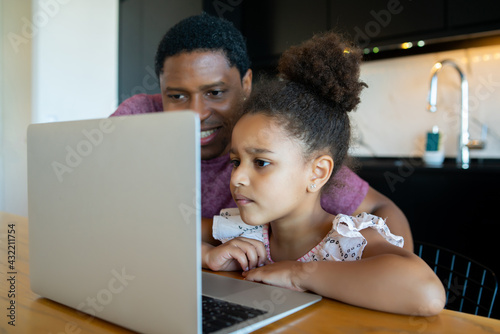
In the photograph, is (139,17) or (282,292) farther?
(139,17)

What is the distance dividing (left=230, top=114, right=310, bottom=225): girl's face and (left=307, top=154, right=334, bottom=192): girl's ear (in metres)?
0.02

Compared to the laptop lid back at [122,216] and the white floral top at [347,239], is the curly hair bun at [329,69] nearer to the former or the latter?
the white floral top at [347,239]

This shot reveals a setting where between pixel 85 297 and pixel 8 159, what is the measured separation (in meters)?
3.14

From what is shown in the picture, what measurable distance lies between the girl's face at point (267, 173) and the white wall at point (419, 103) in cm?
176

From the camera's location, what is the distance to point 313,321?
0.56m

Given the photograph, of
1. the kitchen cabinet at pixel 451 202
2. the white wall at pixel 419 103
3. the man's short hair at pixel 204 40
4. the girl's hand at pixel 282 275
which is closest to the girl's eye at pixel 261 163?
the girl's hand at pixel 282 275

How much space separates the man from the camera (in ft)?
3.75

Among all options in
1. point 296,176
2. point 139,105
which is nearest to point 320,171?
point 296,176

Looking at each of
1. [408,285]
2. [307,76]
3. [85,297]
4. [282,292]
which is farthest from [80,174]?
[307,76]

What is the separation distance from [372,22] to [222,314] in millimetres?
2175

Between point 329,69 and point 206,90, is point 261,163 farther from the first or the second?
point 206,90

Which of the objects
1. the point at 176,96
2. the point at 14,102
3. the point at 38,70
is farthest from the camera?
the point at 14,102

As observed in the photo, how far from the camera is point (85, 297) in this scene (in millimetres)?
563

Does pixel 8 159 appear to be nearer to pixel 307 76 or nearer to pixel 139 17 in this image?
pixel 139 17
